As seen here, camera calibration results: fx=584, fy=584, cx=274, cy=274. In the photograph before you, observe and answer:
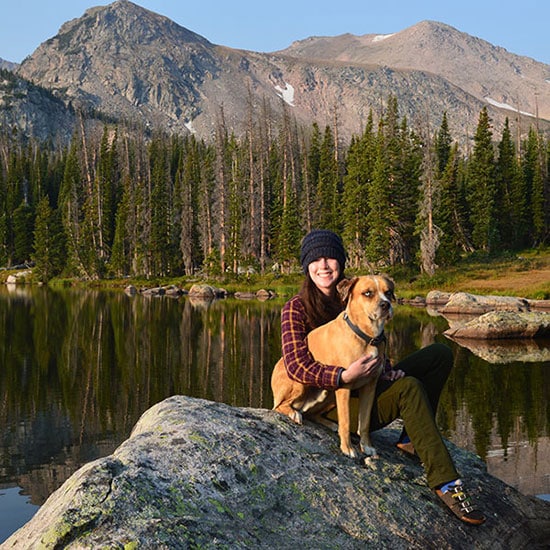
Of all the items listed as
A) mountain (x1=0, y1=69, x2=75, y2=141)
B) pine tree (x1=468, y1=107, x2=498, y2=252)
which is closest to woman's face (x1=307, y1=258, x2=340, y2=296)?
pine tree (x1=468, y1=107, x2=498, y2=252)

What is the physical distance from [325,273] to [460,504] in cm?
214

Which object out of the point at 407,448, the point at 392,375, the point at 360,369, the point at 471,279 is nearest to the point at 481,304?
the point at 471,279

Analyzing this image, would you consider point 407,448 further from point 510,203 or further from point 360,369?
point 510,203

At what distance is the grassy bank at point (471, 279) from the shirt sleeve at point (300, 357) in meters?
36.1

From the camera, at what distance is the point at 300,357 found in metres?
4.75

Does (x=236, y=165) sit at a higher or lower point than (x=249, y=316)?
higher

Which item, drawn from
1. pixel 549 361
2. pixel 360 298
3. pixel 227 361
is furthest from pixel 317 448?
pixel 549 361

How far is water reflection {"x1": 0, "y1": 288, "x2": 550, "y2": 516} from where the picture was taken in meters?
9.61

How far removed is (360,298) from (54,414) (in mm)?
10134

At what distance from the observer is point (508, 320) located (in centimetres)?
2505

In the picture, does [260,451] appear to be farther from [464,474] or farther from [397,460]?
[464,474]

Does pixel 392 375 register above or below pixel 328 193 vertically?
below

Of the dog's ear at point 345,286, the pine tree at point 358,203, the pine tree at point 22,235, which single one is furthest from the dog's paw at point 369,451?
the pine tree at point 22,235

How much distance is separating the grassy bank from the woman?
35.5m
